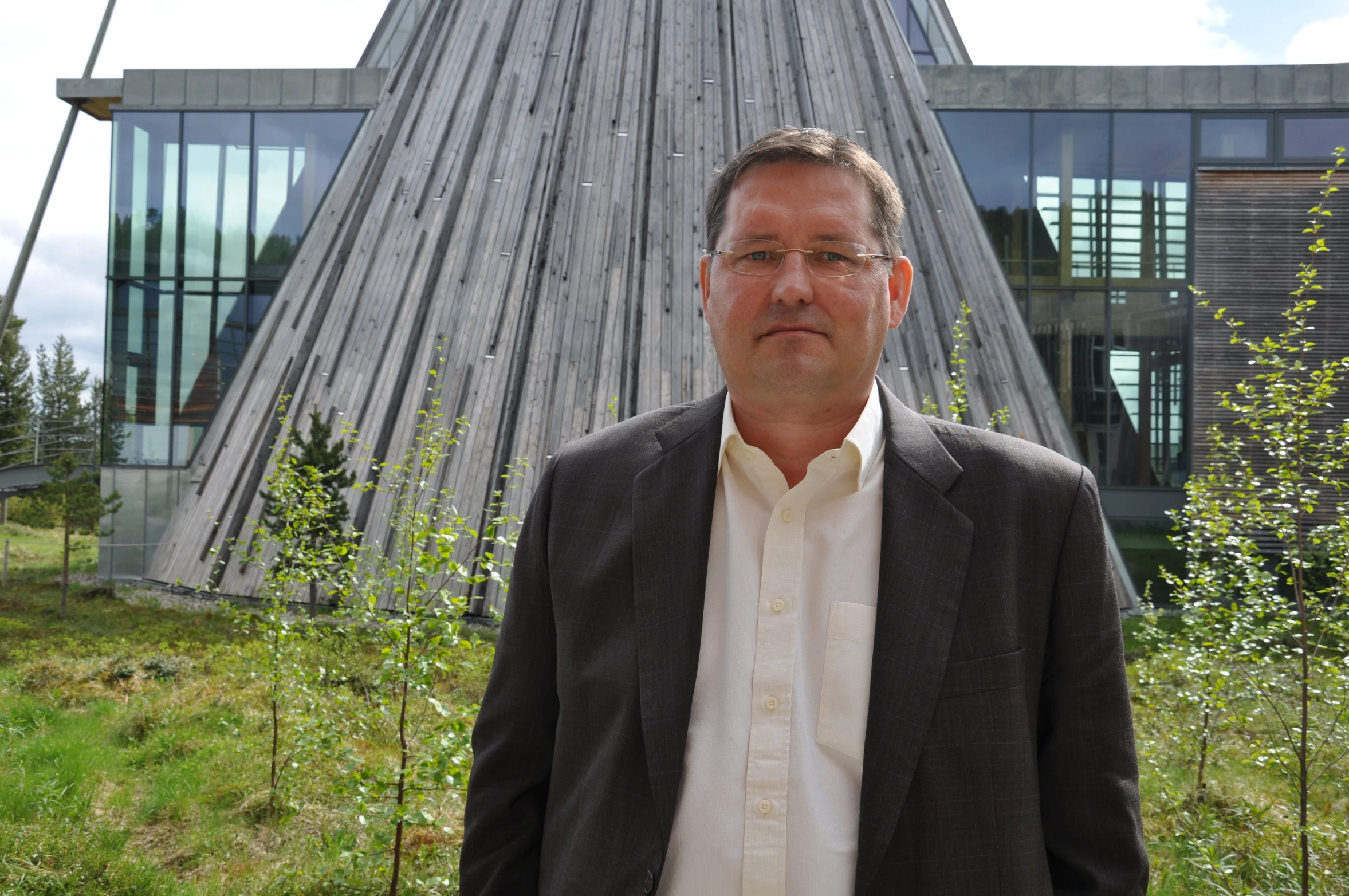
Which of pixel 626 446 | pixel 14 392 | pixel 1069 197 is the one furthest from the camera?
pixel 14 392

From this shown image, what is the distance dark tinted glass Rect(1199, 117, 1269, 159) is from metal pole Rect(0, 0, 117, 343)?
12122mm

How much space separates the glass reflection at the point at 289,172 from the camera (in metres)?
11.1

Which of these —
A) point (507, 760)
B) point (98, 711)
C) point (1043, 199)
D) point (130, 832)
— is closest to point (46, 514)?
point (98, 711)

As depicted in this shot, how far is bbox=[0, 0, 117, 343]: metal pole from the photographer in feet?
27.8

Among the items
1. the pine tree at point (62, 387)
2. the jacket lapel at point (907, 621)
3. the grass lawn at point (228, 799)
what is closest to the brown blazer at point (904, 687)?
the jacket lapel at point (907, 621)

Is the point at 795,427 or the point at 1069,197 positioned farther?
the point at 1069,197

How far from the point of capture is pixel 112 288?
1127 cm

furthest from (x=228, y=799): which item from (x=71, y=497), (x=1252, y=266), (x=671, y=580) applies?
(x=1252, y=266)

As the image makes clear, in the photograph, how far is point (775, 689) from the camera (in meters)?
1.49

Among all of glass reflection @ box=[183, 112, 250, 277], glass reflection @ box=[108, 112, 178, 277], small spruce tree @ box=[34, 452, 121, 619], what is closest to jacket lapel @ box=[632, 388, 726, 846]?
small spruce tree @ box=[34, 452, 121, 619]

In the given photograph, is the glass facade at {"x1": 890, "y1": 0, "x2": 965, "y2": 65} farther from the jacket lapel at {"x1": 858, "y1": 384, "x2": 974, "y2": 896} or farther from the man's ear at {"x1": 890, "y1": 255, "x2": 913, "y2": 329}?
the jacket lapel at {"x1": 858, "y1": 384, "x2": 974, "y2": 896}

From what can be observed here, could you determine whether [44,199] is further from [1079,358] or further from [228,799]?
[1079,358]

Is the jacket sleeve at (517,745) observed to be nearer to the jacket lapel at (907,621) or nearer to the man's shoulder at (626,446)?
the man's shoulder at (626,446)

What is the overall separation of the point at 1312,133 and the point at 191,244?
42.8 feet
